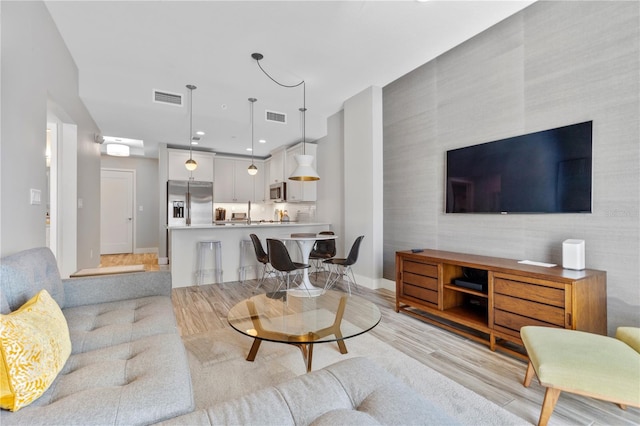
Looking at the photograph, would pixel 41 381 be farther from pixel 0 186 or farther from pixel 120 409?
pixel 0 186

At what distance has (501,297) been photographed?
2.37m

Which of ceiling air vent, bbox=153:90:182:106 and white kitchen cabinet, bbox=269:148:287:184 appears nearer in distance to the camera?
ceiling air vent, bbox=153:90:182:106

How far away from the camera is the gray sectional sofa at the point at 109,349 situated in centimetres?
98

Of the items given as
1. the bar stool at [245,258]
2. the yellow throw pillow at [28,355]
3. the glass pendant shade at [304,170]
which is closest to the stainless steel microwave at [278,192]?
the bar stool at [245,258]

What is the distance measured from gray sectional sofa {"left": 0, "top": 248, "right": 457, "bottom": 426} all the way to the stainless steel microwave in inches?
208

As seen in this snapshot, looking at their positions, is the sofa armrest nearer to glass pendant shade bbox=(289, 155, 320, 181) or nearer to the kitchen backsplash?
glass pendant shade bbox=(289, 155, 320, 181)

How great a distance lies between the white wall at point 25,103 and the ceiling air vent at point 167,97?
1.00 metres

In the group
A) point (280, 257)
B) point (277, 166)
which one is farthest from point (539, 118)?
point (277, 166)

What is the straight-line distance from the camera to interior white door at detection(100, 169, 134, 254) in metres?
7.86

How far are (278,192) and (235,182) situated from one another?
1449mm

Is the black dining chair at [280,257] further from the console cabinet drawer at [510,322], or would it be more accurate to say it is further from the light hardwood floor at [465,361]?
the console cabinet drawer at [510,322]

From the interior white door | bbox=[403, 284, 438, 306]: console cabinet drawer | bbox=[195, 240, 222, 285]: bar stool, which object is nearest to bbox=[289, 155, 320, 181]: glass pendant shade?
bbox=[195, 240, 222, 285]: bar stool

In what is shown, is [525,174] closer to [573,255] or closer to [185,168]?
[573,255]

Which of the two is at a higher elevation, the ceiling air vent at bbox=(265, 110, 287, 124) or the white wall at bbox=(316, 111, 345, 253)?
the ceiling air vent at bbox=(265, 110, 287, 124)
